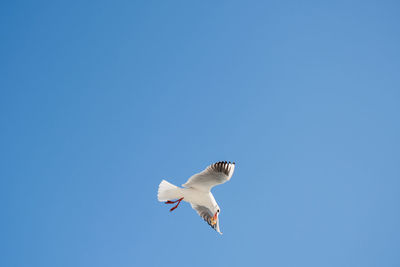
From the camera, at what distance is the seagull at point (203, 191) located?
7.83 m

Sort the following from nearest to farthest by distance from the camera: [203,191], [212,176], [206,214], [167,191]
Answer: [212,176], [203,191], [167,191], [206,214]

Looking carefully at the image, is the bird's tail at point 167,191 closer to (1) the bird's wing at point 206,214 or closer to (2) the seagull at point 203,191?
(2) the seagull at point 203,191

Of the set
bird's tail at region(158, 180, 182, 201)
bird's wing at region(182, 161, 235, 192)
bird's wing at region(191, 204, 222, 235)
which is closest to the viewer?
bird's wing at region(182, 161, 235, 192)

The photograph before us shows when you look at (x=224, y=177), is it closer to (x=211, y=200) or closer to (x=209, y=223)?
(x=211, y=200)

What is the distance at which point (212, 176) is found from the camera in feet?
26.3

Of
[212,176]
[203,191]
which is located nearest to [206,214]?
[203,191]

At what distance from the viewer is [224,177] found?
7.92 metres

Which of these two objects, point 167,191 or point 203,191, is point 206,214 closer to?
point 203,191

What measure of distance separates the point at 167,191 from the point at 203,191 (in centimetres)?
96

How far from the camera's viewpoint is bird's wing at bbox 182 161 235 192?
7766mm

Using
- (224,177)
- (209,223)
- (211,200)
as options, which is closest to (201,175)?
(224,177)

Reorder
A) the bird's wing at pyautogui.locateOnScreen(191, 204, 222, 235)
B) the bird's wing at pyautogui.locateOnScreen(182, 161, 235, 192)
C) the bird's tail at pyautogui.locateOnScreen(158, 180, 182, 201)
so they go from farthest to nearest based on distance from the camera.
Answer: the bird's wing at pyautogui.locateOnScreen(191, 204, 222, 235)
the bird's tail at pyautogui.locateOnScreen(158, 180, 182, 201)
the bird's wing at pyautogui.locateOnScreen(182, 161, 235, 192)

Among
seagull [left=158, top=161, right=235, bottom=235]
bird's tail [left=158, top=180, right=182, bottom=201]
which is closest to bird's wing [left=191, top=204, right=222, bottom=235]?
seagull [left=158, top=161, right=235, bottom=235]

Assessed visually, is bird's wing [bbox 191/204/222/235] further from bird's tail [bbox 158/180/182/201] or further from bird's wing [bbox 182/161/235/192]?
bird's wing [bbox 182/161/235/192]
